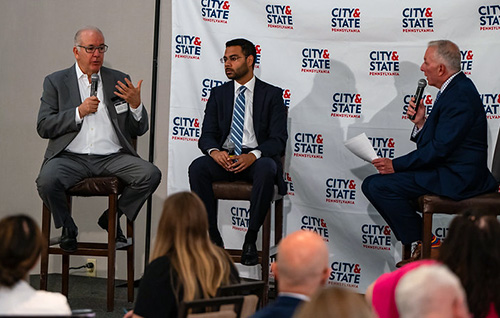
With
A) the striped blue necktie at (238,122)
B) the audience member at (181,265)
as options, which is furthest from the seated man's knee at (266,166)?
the audience member at (181,265)

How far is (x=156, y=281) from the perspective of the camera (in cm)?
271

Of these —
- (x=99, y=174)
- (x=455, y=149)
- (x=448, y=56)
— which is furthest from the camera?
(x=99, y=174)

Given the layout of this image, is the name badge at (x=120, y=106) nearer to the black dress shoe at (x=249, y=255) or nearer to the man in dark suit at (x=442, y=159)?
the black dress shoe at (x=249, y=255)

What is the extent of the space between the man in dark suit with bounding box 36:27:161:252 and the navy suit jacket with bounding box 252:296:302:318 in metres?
2.86

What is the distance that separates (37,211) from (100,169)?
1273 millimetres

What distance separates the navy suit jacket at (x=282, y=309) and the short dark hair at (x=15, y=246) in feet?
2.13

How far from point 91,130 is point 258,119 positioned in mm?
1070

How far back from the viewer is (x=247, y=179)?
4.92 metres

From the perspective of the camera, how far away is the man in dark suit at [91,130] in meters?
4.87

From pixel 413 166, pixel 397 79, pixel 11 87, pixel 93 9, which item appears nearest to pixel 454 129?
pixel 413 166

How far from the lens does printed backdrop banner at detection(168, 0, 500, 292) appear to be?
215 inches

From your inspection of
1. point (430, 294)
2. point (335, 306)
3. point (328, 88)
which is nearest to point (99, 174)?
point (328, 88)

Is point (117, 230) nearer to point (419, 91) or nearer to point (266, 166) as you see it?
point (266, 166)

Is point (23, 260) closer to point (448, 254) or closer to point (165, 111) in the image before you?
point (448, 254)
